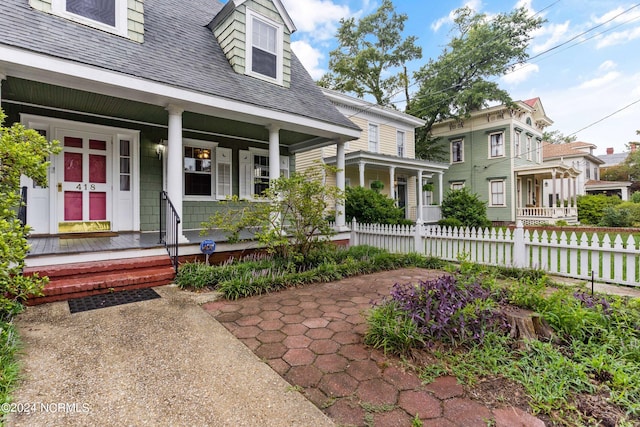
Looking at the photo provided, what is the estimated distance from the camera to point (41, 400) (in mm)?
1819

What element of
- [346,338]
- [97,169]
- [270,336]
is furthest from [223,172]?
[346,338]

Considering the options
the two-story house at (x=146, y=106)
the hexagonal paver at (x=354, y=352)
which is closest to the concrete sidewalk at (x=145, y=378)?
the hexagonal paver at (x=354, y=352)

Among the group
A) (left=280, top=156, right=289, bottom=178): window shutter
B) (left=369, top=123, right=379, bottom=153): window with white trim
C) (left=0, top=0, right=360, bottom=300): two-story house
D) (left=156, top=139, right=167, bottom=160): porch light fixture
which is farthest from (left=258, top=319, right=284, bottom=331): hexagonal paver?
(left=369, top=123, right=379, bottom=153): window with white trim

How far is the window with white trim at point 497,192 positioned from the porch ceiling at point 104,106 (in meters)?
15.0

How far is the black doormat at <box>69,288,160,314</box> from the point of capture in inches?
139

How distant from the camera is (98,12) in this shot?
5.25 metres

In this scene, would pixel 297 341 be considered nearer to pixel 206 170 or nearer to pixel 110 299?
pixel 110 299

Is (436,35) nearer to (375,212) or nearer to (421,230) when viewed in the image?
(375,212)

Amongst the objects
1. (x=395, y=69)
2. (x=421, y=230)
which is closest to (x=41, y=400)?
(x=421, y=230)

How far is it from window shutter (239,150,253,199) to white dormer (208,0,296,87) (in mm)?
2198

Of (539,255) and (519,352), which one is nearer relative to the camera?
(519,352)

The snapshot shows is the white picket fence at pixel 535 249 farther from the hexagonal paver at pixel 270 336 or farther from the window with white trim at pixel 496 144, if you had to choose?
the window with white trim at pixel 496 144

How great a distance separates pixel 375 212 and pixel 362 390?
7101mm

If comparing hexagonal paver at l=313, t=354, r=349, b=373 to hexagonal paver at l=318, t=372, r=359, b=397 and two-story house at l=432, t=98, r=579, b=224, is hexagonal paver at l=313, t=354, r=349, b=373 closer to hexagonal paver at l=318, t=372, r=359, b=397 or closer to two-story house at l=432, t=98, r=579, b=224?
hexagonal paver at l=318, t=372, r=359, b=397
